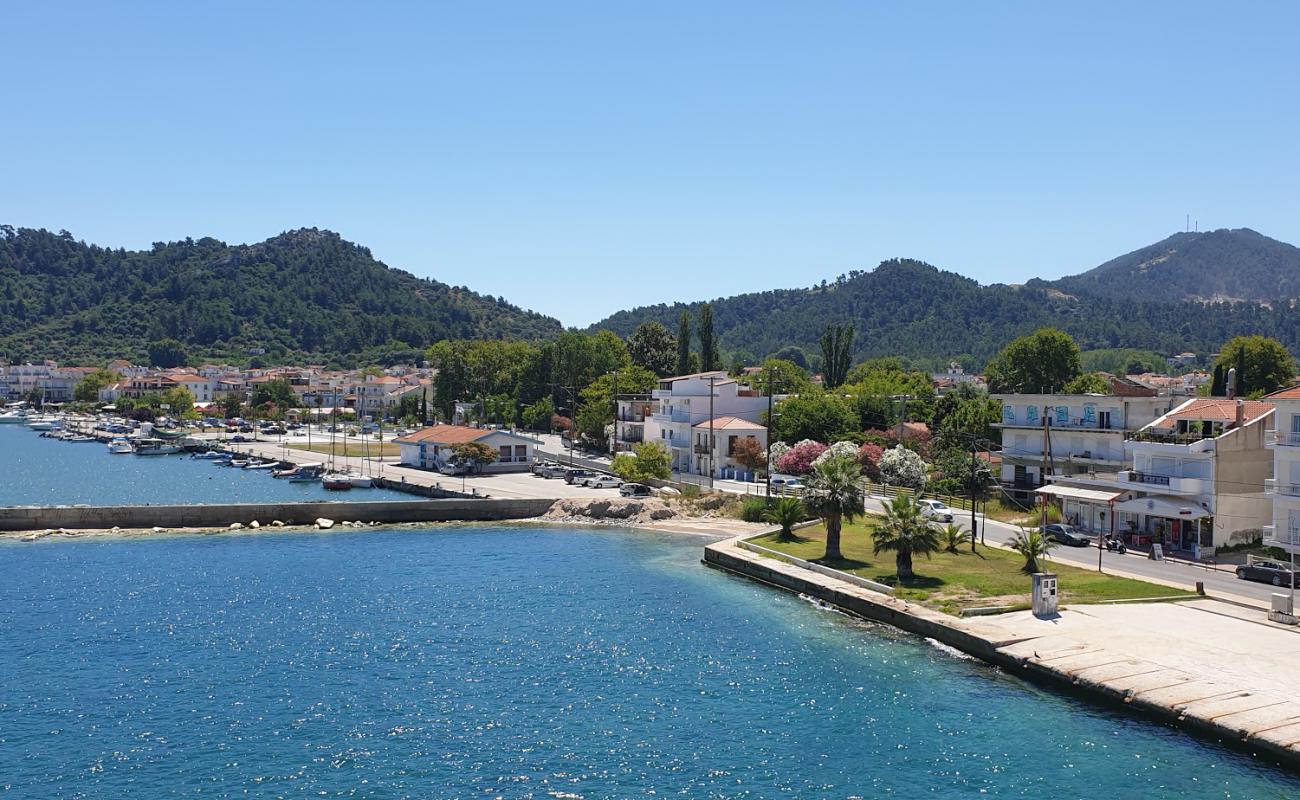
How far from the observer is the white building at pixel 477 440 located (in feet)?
304

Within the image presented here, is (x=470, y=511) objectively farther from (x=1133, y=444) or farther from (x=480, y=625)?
(x=1133, y=444)

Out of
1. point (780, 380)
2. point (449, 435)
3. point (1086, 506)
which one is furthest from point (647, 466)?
point (780, 380)

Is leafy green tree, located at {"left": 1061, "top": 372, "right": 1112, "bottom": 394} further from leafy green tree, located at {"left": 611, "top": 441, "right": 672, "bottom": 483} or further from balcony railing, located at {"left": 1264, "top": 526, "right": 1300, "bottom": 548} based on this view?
balcony railing, located at {"left": 1264, "top": 526, "right": 1300, "bottom": 548}

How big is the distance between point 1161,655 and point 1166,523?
767 inches

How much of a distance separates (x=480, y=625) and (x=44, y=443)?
441ft

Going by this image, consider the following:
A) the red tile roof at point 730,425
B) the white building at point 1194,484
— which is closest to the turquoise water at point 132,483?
the red tile roof at point 730,425

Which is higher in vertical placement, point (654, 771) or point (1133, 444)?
point (1133, 444)

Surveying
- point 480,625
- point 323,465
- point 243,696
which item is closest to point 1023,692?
point 480,625

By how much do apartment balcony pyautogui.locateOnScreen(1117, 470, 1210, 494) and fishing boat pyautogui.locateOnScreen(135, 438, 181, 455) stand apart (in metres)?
113

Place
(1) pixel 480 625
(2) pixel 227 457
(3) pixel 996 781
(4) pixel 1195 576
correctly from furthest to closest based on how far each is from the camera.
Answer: (2) pixel 227 457 < (4) pixel 1195 576 < (1) pixel 480 625 < (3) pixel 996 781

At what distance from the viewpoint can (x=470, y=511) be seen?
226ft

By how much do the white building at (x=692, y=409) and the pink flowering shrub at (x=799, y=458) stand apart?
306 inches

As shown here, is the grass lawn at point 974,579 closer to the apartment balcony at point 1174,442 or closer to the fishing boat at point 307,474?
the apartment balcony at point 1174,442

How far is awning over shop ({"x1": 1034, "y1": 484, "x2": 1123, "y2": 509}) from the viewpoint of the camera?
5109 cm
